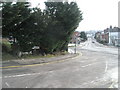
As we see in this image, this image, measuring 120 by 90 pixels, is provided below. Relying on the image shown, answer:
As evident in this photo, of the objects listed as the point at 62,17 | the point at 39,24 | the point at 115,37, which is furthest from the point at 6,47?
the point at 115,37

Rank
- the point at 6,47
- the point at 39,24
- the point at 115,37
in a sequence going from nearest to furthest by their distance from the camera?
the point at 6,47 → the point at 39,24 → the point at 115,37

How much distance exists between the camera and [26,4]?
52.3 feet

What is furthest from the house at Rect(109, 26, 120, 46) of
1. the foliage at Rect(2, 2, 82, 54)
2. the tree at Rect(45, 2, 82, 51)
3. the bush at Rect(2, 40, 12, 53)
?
the bush at Rect(2, 40, 12, 53)

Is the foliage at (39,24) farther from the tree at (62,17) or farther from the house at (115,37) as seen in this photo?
the house at (115,37)

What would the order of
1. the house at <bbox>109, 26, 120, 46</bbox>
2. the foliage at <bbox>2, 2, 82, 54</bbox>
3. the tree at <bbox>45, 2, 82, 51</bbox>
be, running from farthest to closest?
the house at <bbox>109, 26, 120, 46</bbox> < the tree at <bbox>45, 2, 82, 51</bbox> < the foliage at <bbox>2, 2, 82, 54</bbox>

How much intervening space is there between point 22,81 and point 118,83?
5.93 m

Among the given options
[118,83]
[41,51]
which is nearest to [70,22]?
[41,51]

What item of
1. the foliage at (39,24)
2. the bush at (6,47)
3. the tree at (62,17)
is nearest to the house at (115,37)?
the foliage at (39,24)

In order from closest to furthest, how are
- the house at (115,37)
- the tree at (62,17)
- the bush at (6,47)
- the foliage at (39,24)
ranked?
1. the foliage at (39,24)
2. the bush at (6,47)
3. the tree at (62,17)
4. the house at (115,37)

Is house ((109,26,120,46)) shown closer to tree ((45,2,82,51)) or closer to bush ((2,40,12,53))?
tree ((45,2,82,51))

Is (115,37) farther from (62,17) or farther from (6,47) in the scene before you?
(6,47)

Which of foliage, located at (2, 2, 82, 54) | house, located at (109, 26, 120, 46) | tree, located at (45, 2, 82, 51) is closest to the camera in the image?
foliage, located at (2, 2, 82, 54)

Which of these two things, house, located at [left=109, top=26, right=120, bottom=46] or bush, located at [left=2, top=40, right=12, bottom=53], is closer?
bush, located at [left=2, top=40, right=12, bottom=53]

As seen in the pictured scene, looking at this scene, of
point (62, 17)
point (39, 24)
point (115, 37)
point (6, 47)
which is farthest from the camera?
point (115, 37)
